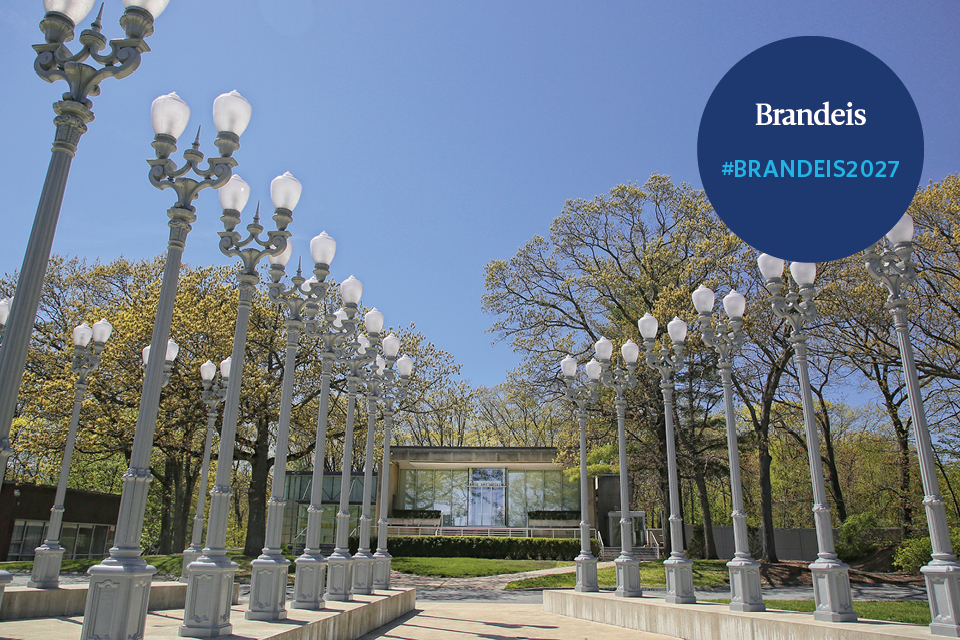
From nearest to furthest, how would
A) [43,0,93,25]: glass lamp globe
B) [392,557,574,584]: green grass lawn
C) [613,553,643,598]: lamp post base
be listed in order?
[43,0,93,25]: glass lamp globe → [613,553,643,598]: lamp post base → [392,557,574,584]: green grass lawn

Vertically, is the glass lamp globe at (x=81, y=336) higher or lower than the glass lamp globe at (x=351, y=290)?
lower

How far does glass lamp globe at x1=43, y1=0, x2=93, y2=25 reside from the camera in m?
5.60

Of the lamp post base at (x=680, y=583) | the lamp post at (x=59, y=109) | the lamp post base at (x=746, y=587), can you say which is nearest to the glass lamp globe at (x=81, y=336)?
the lamp post at (x=59, y=109)

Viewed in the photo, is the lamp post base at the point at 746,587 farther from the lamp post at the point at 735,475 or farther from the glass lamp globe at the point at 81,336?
the glass lamp globe at the point at 81,336

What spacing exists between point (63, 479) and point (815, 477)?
12638 mm

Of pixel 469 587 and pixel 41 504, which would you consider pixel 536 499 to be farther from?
pixel 41 504

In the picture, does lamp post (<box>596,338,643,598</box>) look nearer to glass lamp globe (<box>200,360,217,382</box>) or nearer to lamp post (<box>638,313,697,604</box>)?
lamp post (<box>638,313,697,604</box>)

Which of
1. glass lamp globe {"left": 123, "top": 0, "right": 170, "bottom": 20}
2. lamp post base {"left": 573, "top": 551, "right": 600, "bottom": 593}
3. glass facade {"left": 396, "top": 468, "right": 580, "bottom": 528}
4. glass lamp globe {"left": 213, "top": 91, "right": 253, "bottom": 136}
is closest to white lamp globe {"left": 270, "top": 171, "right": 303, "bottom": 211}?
glass lamp globe {"left": 213, "top": 91, "right": 253, "bottom": 136}

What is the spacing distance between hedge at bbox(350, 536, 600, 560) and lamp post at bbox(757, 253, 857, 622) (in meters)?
22.9

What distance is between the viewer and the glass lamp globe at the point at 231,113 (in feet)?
22.7

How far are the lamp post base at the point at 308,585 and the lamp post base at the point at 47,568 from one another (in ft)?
14.9

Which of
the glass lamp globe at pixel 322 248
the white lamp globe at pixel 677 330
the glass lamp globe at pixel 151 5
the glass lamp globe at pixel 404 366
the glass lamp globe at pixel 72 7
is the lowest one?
the glass lamp globe at pixel 404 366

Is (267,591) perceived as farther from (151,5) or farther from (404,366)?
(404,366)

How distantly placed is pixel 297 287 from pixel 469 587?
1557 cm
